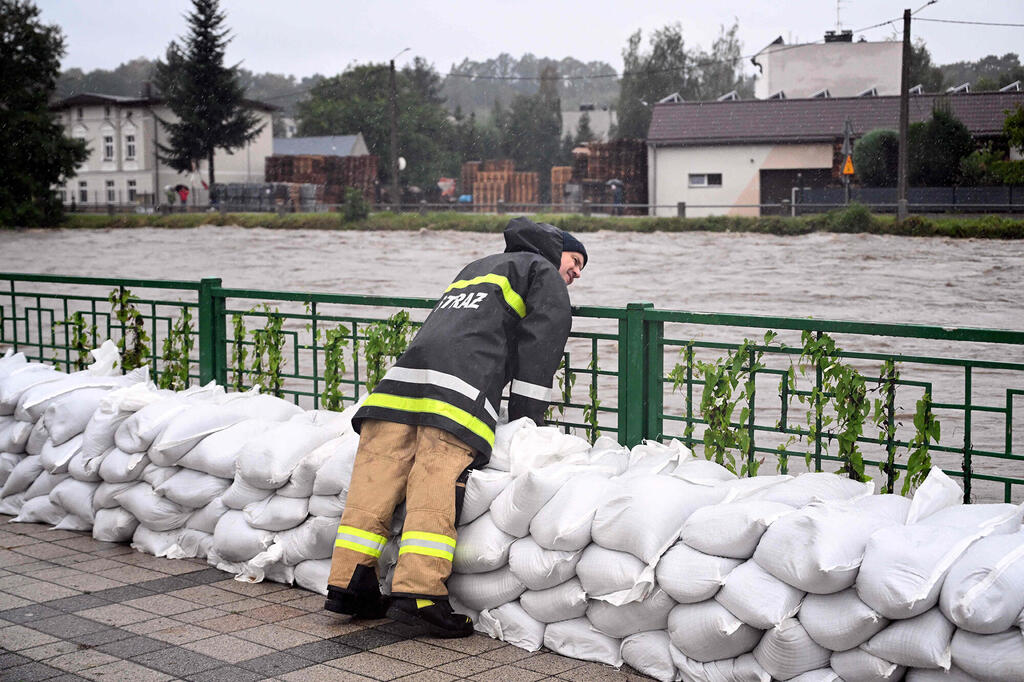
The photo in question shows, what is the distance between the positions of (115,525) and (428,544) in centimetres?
203

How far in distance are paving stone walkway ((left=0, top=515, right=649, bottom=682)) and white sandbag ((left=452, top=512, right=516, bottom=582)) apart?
10.6 inches

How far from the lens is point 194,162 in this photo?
62.7 metres

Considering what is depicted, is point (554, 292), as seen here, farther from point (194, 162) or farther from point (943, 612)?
point (194, 162)

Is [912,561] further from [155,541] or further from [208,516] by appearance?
[155,541]

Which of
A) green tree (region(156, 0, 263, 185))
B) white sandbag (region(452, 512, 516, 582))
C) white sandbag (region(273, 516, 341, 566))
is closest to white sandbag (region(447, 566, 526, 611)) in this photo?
white sandbag (region(452, 512, 516, 582))

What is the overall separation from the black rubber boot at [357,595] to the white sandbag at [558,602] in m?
0.59

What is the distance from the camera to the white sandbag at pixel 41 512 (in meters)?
5.68

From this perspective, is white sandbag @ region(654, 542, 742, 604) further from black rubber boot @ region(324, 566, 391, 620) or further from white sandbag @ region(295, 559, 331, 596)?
white sandbag @ region(295, 559, 331, 596)

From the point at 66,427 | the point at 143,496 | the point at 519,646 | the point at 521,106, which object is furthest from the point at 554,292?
the point at 521,106

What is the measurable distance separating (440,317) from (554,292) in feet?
1.54

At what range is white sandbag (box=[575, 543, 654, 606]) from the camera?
12.1 feet

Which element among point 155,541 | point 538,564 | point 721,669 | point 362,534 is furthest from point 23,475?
point 721,669

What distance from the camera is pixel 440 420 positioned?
420 centimetres

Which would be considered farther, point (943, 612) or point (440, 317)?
point (440, 317)
